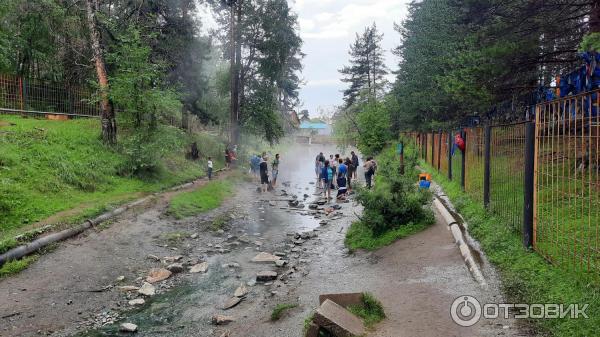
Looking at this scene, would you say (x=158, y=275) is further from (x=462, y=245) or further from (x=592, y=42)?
(x=592, y=42)

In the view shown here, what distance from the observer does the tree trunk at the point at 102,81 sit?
1697 cm

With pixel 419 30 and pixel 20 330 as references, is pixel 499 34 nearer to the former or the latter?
pixel 20 330

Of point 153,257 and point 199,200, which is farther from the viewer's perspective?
point 199,200

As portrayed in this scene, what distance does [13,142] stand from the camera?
13.3 meters

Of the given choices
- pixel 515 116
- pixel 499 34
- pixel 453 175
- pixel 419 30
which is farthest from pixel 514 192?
pixel 419 30

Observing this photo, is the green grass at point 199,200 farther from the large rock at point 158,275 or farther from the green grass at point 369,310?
the green grass at point 369,310

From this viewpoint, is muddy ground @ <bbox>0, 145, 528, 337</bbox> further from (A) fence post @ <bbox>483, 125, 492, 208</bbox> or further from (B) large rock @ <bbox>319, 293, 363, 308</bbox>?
(A) fence post @ <bbox>483, 125, 492, 208</bbox>

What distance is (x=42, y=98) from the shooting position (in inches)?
768

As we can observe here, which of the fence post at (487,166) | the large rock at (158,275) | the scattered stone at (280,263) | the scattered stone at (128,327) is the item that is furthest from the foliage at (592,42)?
the large rock at (158,275)

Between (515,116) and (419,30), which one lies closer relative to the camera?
(515,116)

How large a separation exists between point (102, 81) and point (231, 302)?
12939 millimetres

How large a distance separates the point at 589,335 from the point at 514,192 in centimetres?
375

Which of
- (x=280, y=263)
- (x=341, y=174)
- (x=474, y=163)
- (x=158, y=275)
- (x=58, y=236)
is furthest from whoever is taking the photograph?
(x=341, y=174)

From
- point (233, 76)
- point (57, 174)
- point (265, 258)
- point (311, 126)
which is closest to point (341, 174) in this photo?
point (265, 258)
